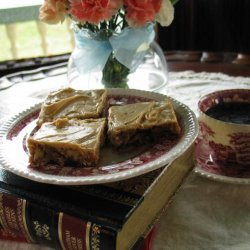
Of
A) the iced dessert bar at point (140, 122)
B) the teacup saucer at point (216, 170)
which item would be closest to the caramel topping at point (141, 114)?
the iced dessert bar at point (140, 122)

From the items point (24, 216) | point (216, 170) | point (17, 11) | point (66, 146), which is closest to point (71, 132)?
point (66, 146)

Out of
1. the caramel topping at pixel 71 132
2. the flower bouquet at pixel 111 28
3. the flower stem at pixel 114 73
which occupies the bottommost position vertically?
the flower stem at pixel 114 73

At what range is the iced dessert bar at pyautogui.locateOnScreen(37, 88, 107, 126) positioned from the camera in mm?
739

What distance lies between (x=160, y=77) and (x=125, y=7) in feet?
0.93

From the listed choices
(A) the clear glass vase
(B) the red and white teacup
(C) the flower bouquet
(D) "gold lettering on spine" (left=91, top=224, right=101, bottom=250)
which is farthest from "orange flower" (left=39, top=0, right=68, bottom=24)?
(D) "gold lettering on spine" (left=91, top=224, right=101, bottom=250)

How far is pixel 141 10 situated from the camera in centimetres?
81

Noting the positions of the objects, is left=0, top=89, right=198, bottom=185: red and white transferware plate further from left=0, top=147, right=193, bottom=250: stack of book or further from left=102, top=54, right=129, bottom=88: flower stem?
left=102, top=54, right=129, bottom=88: flower stem

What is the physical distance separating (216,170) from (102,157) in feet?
0.68

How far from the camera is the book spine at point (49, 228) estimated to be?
51cm

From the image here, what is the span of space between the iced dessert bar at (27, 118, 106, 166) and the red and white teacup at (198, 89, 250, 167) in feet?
0.63

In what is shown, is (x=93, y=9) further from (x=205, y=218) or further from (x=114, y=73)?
(x=205, y=218)

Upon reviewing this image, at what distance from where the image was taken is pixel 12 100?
107 cm

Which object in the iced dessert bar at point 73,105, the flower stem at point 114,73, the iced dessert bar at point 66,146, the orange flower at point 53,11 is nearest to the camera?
the iced dessert bar at point 66,146

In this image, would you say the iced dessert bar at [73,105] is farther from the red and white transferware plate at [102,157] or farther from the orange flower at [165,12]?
the orange flower at [165,12]
